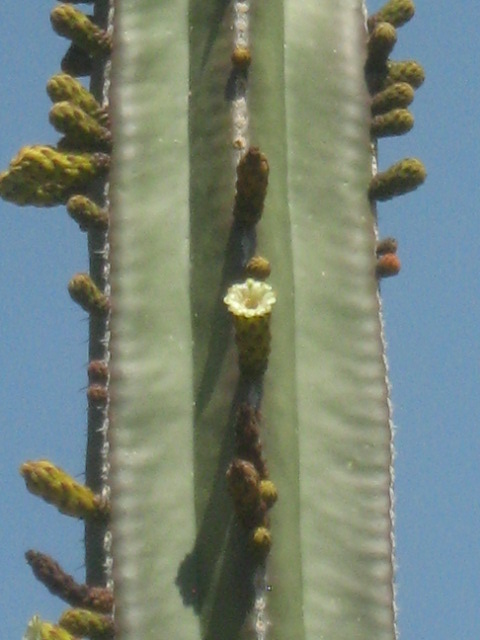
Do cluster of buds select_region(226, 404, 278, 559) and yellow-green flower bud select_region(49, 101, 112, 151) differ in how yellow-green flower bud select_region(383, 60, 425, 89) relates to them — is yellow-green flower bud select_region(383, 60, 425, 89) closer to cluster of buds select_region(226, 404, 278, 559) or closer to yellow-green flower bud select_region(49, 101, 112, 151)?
yellow-green flower bud select_region(49, 101, 112, 151)

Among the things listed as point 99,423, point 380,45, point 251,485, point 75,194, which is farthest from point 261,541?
point 380,45

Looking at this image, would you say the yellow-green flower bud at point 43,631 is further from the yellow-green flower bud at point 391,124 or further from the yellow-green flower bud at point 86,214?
the yellow-green flower bud at point 391,124

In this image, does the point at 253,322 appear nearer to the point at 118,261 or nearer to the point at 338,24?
the point at 118,261

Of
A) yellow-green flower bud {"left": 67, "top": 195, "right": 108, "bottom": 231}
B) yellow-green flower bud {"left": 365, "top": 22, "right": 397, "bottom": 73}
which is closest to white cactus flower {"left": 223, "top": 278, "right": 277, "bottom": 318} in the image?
yellow-green flower bud {"left": 67, "top": 195, "right": 108, "bottom": 231}

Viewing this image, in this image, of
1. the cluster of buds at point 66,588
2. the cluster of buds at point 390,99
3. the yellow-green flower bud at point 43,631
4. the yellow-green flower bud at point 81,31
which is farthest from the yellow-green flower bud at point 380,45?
the yellow-green flower bud at point 43,631

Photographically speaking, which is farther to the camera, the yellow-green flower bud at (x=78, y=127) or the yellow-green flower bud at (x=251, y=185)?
the yellow-green flower bud at (x=78, y=127)

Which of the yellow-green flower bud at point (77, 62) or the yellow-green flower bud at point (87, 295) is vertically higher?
the yellow-green flower bud at point (77, 62)
